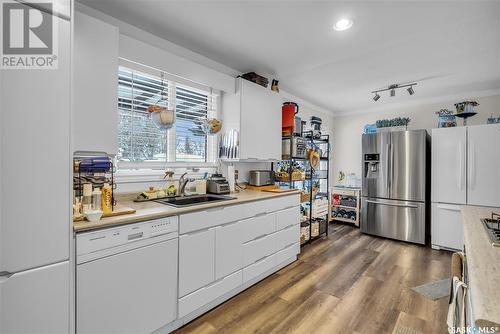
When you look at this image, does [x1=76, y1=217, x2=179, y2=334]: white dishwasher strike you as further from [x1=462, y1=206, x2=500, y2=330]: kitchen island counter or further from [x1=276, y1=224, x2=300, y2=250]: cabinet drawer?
[x1=462, y1=206, x2=500, y2=330]: kitchen island counter

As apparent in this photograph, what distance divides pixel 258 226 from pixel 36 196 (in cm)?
188

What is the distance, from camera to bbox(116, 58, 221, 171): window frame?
7.39ft

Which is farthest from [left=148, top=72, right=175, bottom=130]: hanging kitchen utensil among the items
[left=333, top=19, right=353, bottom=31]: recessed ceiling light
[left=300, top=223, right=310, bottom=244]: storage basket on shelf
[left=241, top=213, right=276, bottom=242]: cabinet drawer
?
[left=300, top=223, right=310, bottom=244]: storage basket on shelf

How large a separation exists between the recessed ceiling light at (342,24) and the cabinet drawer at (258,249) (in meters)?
2.24

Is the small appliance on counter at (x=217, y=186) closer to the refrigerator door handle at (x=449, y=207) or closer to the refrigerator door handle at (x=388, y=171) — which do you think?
the refrigerator door handle at (x=388, y=171)

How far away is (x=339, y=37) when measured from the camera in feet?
7.83

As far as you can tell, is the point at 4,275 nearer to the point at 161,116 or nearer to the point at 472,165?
the point at 161,116

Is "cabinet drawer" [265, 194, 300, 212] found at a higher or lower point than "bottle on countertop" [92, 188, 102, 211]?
lower

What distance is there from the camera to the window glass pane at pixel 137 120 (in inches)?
88.0

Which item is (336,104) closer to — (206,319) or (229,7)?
(229,7)

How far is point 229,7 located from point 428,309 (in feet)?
10.4

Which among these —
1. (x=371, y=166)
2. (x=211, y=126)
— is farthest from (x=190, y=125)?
(x=371, y=166)

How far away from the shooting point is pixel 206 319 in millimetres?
2002

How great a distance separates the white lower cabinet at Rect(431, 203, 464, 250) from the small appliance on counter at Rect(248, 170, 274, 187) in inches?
106
